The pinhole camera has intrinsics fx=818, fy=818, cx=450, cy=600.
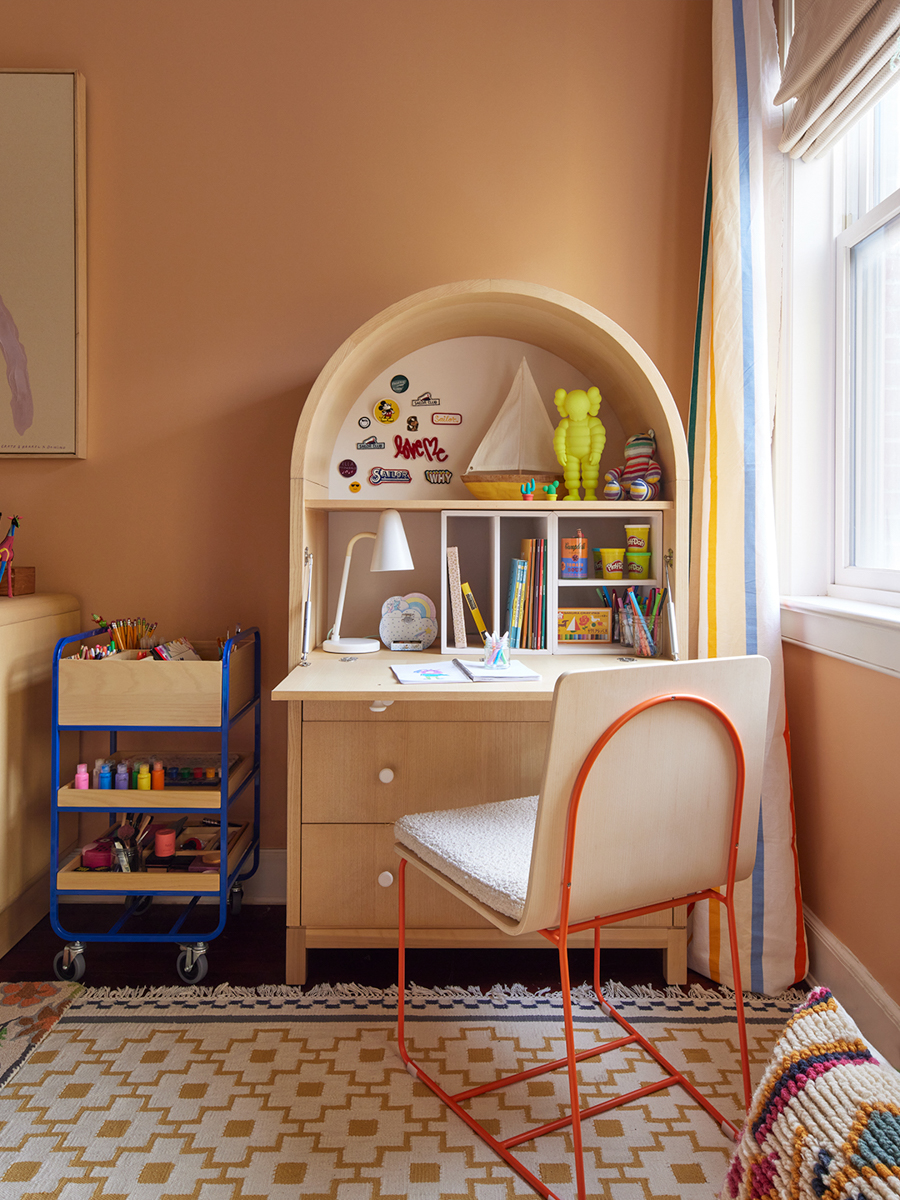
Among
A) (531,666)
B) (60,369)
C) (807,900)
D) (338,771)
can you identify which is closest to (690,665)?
(531,666)

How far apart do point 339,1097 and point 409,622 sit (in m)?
1.10

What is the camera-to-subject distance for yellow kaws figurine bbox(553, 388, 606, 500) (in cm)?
209

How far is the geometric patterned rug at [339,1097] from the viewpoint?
1288mm

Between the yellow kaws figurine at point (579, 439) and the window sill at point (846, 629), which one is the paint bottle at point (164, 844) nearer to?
the yellow kaws figurine at point (579, 439)

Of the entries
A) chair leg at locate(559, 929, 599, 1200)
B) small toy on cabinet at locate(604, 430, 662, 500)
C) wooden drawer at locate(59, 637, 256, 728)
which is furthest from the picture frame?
chair leg at locate(559, 929, 599, 1200)

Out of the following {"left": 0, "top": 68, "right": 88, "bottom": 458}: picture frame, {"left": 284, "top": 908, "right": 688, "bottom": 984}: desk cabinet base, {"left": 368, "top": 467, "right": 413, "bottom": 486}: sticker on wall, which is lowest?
{"left": 284, "top": 908, "right": 688, "bottom": 984}: desk cabinet base

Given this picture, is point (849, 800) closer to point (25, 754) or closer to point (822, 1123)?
point (822, 1123)

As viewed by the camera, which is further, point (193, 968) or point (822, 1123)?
point (193, 968)

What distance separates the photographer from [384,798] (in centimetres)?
186

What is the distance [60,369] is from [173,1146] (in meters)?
1.86

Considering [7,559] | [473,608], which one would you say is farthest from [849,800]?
[7,559]

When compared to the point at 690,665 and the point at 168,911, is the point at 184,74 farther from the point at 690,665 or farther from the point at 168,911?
the point at 168,911

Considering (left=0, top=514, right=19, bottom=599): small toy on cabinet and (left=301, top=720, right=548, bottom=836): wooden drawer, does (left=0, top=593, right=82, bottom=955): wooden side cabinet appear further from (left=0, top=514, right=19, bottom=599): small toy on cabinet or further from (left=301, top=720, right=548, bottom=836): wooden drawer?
(left=301, top=720, right=548, bottom=836): wooden drawer

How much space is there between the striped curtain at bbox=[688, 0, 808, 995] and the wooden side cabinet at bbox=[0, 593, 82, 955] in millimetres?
1643
